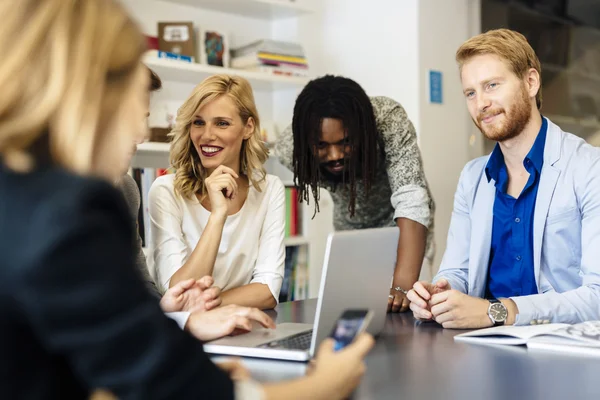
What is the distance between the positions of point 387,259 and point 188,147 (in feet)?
3.39

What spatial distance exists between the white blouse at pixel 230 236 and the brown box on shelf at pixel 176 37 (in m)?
1.26

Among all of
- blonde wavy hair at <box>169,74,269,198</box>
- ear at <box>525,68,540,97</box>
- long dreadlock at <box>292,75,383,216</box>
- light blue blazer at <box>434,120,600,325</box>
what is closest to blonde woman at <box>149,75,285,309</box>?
blonde wavy hair at <box>169,74,269,198</box>

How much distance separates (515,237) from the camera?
6.40 feet

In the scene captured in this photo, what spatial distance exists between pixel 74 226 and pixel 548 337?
1030mm

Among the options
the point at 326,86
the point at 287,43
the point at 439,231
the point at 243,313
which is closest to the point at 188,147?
the point at 326,86

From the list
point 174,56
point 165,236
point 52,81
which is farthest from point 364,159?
point 52,81

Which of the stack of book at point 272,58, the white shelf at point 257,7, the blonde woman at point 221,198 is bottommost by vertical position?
the blonde woman at point 221,198

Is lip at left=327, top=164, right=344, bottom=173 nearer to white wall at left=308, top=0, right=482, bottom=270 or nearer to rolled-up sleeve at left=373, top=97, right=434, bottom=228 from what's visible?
rolled-up sleeve at left=373, top=97, right=434, bottom=228

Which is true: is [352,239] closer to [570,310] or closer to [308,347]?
[308,347]

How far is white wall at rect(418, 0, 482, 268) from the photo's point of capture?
11.9ft

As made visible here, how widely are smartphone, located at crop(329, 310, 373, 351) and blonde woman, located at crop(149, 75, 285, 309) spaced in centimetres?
106

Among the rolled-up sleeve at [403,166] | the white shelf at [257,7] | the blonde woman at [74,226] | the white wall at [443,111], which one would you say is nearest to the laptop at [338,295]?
the blonde woman at [74,226]

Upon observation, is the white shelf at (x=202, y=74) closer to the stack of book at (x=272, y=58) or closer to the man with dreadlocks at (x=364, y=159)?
the stack of book at (x=272, y=58)

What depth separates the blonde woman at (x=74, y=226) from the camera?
0.59 metres
